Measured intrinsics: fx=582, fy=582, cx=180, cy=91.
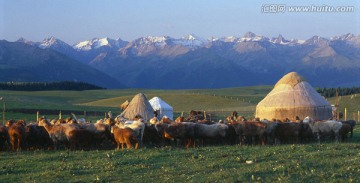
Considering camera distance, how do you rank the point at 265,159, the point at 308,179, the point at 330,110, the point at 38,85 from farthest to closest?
the point at 38,85 → the point at 330,110 → the point at 265,159 → the point at 308,179

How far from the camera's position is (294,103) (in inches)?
1788

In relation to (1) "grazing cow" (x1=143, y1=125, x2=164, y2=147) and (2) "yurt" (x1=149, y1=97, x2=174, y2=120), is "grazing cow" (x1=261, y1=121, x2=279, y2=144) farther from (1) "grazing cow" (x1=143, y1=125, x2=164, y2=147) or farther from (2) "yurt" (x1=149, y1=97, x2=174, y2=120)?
(2) "yurt" (x1=149, y1=97, x2=174, y2=120)

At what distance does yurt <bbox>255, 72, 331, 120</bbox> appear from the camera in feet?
148

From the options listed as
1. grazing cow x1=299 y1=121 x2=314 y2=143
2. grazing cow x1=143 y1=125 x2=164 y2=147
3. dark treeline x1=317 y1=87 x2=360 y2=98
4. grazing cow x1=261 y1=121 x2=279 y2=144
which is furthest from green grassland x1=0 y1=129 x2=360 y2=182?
dark treeline x1=317 y1=87 x2=360 y2=98

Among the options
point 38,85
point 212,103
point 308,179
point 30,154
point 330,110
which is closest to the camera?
point 308,179

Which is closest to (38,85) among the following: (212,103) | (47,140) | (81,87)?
(81,87)

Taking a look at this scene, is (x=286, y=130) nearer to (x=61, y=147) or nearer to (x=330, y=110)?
(x=61, y=147)

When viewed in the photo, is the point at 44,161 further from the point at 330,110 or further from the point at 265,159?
the point at 330,110

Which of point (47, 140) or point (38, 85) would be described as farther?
point (38, 85)

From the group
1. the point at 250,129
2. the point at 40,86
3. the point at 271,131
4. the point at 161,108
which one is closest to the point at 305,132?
the point at 271,131

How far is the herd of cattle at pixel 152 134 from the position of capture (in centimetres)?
2738

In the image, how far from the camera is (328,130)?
31203 mm

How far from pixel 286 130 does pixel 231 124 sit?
2.99 metres

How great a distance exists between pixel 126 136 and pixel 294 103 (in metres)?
21.8
